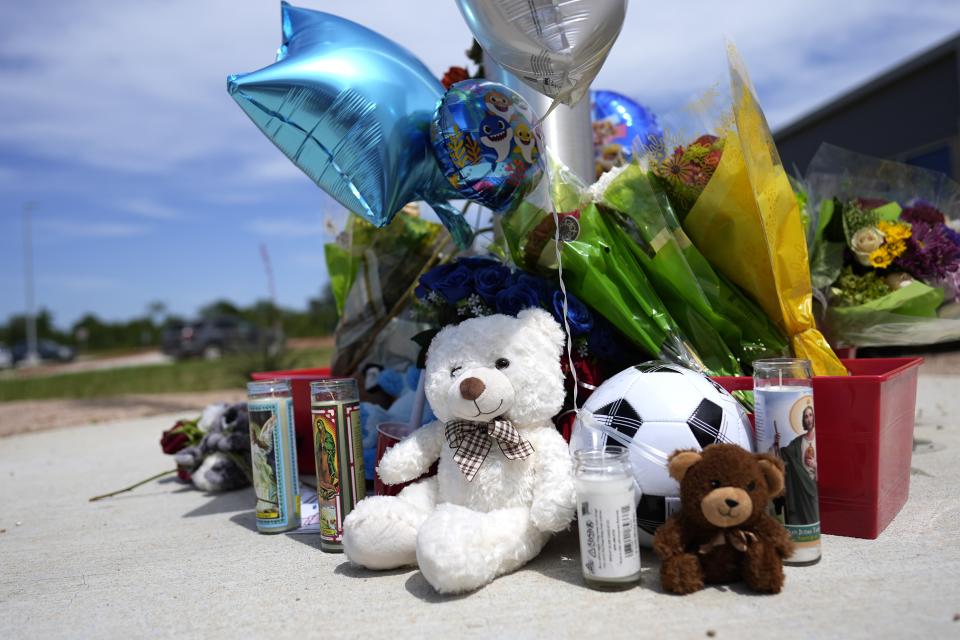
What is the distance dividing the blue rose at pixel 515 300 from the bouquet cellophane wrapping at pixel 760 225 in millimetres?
691

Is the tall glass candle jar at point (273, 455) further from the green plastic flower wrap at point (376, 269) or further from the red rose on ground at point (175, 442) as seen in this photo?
the red rose on ground at point (175, 442)

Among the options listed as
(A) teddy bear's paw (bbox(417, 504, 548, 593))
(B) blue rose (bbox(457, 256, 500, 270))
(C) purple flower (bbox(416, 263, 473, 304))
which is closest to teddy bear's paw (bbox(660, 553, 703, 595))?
(A) teddy bear's paw (bbox(417, 504, 548, 593))

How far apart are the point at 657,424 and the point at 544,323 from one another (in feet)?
1.59

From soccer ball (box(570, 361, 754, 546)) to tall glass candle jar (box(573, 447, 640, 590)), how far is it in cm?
19

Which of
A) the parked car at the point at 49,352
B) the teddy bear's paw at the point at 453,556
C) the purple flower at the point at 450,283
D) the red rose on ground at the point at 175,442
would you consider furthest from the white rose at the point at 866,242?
the parked car at the point at 49,352

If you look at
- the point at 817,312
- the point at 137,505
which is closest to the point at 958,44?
the point at 817,312

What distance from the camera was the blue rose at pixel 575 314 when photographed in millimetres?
2389

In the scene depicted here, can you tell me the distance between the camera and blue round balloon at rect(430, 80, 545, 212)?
2637mm

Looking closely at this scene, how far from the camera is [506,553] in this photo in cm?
191

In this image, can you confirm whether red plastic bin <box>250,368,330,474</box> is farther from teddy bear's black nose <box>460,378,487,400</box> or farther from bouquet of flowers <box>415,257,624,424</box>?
teddy bear's black nose <box>460,378,487,400</box>

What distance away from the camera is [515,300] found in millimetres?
2387

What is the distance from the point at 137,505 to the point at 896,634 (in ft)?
10.1

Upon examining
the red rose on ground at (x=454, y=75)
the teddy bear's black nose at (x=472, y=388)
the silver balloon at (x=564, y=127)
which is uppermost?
the red rose on ground at (x=454, y=75)

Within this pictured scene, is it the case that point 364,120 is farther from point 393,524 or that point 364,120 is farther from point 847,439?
point 847,439
